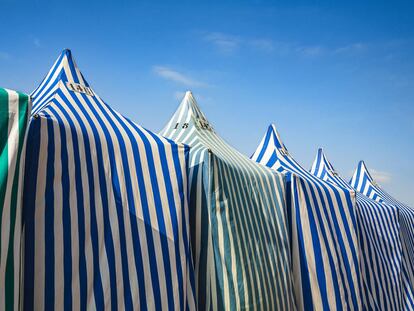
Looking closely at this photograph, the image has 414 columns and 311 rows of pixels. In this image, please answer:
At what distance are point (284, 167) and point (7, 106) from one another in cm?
420

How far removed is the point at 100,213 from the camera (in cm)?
324

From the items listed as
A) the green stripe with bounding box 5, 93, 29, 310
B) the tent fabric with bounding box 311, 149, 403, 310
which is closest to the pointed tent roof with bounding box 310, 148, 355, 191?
the tent fabric with bounding box 311, 149, 403, 310

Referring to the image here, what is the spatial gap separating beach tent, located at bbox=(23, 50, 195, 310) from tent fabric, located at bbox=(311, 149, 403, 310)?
10.1ft

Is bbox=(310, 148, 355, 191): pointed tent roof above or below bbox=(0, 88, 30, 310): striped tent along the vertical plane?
above

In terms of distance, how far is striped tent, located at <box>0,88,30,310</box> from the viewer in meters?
2.45

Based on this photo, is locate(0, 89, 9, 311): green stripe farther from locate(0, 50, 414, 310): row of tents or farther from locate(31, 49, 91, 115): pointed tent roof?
locate(31, 49, 91, 115): pointed tent roof

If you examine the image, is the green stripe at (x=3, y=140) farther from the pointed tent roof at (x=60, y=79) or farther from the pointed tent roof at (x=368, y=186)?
the pointed tent roof at (x=368, y=186)

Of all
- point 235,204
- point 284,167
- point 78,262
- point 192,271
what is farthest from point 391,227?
point 78,262

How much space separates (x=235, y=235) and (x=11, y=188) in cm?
214

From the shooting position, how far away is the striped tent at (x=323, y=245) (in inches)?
194

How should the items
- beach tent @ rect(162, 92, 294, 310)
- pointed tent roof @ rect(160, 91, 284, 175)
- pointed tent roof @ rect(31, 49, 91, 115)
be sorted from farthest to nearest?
1. pointed tent roof @ rect(160, 91, 284, 175)
2. pointed tent roof @ rect(31, 49, 91, 115)
3. beach tent @ rect(162, 92, 294, 310)

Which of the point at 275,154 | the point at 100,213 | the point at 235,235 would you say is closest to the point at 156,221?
the point at 100,213

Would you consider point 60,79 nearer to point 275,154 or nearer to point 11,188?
point 11,188

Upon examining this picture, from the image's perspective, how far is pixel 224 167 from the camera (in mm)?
4297
